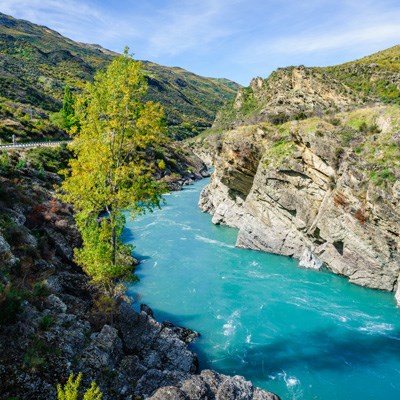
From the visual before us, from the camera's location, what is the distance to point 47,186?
42562 mm

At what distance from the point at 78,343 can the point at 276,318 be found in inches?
551

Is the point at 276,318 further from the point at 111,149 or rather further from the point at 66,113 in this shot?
the point at 66,113

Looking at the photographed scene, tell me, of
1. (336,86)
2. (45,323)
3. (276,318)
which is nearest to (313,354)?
(276,318)

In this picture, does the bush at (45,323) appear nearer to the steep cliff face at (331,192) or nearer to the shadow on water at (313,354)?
the shadow on water at (313,354)

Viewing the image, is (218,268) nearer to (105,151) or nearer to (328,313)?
(328,313)

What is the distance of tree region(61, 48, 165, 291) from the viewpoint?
15.6 metres

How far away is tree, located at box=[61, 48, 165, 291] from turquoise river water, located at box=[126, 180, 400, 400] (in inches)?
355

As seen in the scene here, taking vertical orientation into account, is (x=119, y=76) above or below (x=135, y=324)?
above

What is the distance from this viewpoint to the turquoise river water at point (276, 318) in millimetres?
17969

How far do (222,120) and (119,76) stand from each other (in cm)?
13361

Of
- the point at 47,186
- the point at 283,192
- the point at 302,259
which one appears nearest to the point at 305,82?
the point at 283,192

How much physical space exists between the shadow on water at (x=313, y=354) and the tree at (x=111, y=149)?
8.62 metres

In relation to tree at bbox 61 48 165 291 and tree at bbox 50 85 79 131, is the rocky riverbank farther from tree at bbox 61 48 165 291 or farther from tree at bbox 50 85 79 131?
tree at bbox 50 85 79 131

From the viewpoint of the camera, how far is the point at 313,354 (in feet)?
65.1
